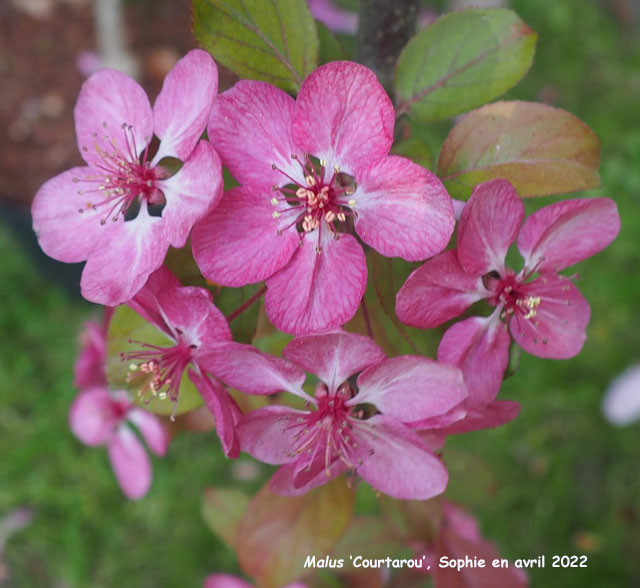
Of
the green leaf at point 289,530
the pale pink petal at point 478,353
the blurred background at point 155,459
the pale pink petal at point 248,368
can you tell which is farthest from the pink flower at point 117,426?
the blurred background at point 155,459

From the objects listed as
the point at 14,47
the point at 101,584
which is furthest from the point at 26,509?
the point at 14,47

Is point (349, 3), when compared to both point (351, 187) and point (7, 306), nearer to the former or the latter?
point (7, 306)

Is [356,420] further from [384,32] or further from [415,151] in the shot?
[384,32]

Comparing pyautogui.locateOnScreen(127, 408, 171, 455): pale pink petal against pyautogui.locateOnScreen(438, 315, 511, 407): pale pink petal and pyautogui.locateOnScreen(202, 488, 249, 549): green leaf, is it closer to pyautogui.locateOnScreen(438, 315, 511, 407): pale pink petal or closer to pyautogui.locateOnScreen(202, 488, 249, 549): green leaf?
pyautogui.locateOnScreen(202, 488, 249, 549): green leaf

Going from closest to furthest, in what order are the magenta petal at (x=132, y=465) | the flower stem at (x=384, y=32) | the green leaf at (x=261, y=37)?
the green leaf at (x=261, y=37) → the flower stem at (x=384, y=32) → the magenta petal at (x=132, y=465)

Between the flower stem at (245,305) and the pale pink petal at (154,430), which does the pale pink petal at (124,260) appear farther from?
the pale pink petal at (154,430)

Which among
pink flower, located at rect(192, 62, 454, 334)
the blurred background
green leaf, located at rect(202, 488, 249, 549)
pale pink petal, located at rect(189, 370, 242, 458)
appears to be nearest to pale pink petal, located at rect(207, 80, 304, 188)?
pink flower, located at rect(192, 62, 454, 334)

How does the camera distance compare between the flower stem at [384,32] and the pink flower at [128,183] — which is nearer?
the pink flower at [128,183]
